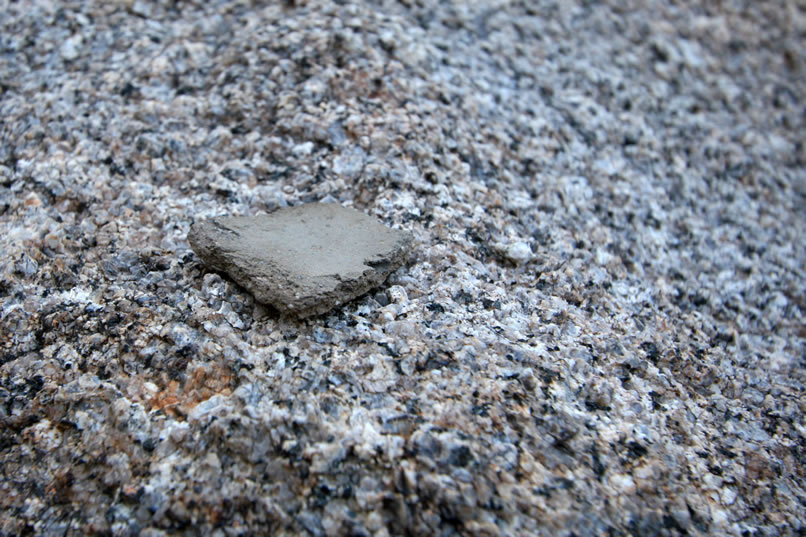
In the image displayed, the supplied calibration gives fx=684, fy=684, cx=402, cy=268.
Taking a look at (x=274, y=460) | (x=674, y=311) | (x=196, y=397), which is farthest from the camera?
(x=674, y=311)

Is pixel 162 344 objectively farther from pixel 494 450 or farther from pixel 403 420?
pixel 494 450

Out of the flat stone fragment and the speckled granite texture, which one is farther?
the flat stone fragment

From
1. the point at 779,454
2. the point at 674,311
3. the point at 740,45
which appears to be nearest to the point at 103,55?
the point at 674,311

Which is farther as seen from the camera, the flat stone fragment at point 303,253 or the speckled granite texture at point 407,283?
the flat stone fragment at point 303,253
